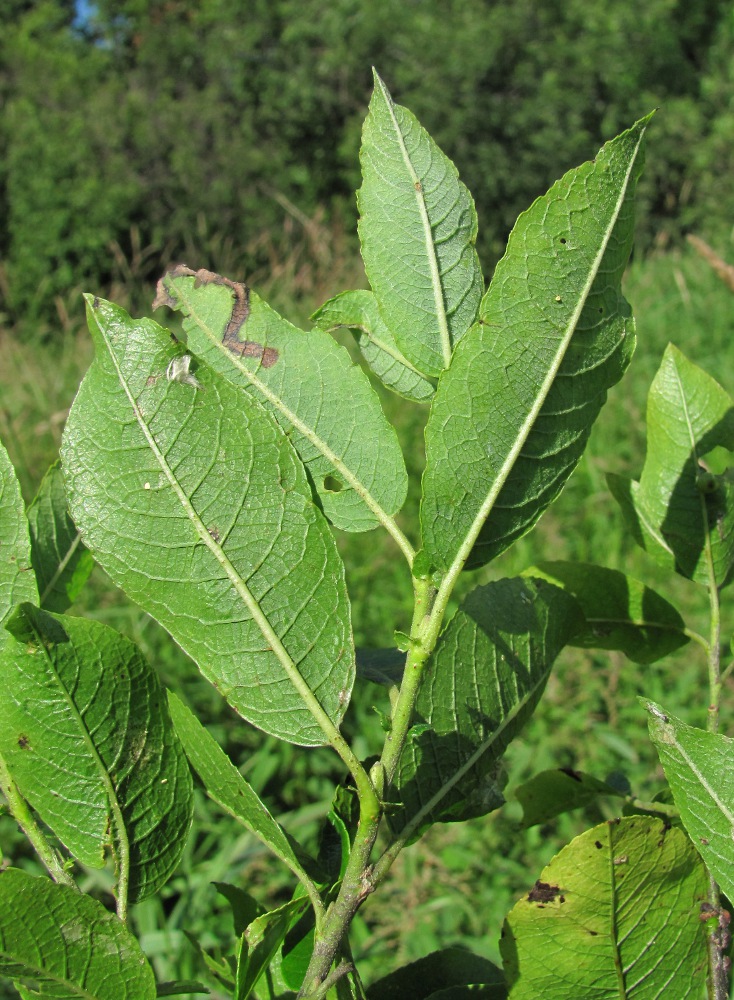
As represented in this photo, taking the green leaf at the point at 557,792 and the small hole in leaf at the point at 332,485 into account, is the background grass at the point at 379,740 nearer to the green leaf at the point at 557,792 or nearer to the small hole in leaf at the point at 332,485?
the green leaf at the point at 557,792

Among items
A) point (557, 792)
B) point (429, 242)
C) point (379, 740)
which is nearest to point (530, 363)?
point (429, 242)

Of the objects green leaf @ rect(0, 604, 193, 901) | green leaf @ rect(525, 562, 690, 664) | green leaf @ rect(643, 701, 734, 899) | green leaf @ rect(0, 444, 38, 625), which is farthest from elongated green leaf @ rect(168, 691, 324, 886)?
green leaf @ rect(525, 562, 690, 664)

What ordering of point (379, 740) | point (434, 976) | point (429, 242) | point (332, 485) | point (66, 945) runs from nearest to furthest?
point (66, 945)
point (429, 242)
point (434, 976)
point (332, 485)
point (379, 740)

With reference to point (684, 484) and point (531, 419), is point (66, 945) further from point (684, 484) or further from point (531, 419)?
point (684, 484)

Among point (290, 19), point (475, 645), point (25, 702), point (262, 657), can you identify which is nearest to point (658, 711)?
point (475, 645)

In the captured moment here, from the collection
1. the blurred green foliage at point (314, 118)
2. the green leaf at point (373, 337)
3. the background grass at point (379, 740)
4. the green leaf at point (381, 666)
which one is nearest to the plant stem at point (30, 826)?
the green leaf at point (381, 666)

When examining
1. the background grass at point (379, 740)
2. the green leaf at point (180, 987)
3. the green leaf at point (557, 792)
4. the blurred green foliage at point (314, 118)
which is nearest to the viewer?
the green leaf at point (180, 987)
